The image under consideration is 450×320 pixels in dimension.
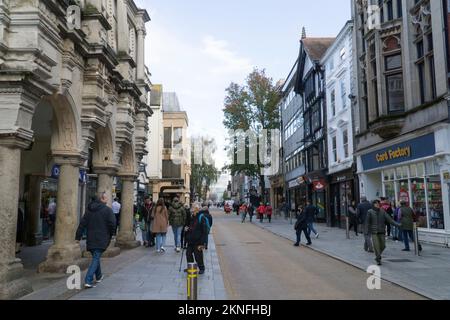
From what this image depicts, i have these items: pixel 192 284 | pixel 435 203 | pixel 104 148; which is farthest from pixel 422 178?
pixel 192 284

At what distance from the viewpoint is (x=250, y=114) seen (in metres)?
46.3

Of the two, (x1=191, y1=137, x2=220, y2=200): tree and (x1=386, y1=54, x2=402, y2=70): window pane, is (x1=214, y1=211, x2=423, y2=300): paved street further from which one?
(x1=191, y1=137, x2=220, y2=200): tree

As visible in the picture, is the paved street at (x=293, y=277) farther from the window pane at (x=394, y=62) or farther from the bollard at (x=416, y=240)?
the window pane at (x=394, y=62)

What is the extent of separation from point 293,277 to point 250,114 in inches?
1454

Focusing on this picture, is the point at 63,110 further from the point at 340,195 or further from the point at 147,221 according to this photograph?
the point at 340,195

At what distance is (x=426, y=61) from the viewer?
17.2 m

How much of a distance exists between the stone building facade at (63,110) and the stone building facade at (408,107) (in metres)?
10.9

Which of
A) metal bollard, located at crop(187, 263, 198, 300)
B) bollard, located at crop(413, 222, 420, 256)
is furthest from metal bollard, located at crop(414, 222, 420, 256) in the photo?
metal bollard, located at crop(187, 263, 198, 300)

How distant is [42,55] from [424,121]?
14.5 metres

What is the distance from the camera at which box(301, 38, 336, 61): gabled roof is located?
34.4 metres

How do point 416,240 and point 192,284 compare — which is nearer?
point 192,284

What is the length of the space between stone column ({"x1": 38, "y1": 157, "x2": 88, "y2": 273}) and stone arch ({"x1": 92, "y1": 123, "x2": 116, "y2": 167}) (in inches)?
112

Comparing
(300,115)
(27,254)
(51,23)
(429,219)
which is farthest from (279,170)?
(51,23)

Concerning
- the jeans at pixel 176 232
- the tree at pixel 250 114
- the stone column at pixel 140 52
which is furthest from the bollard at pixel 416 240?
the tree at pixel 250 114
